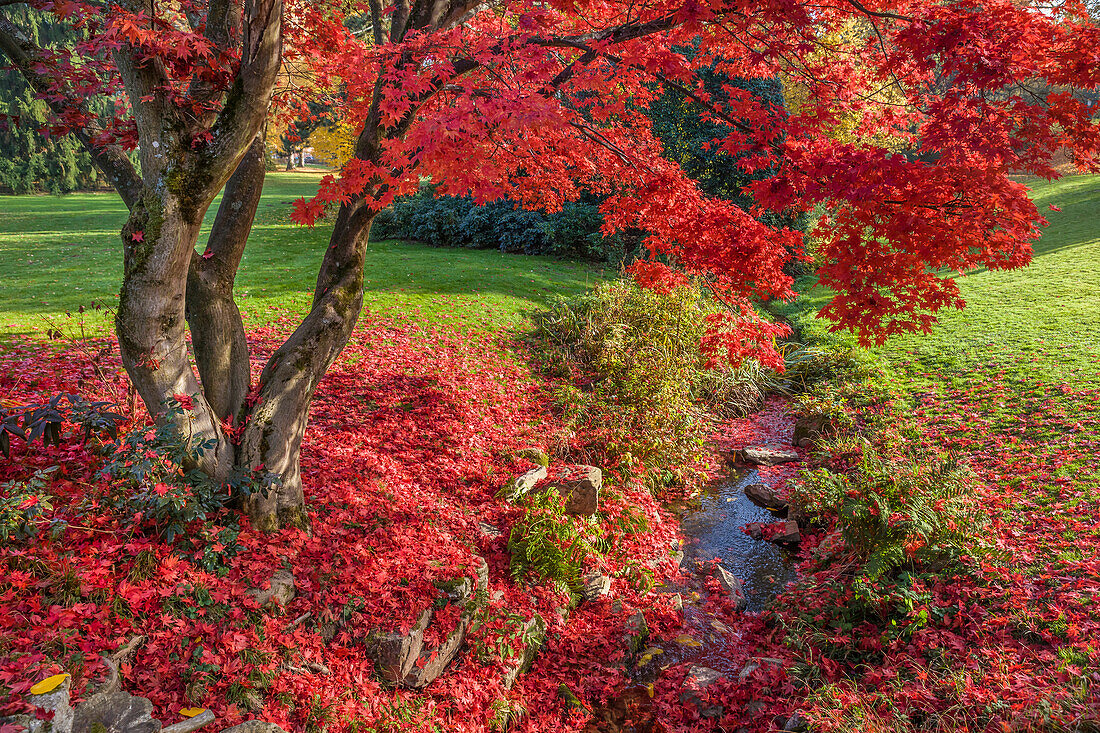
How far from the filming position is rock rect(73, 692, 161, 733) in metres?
2.75

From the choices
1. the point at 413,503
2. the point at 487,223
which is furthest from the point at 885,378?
the point at 487,223

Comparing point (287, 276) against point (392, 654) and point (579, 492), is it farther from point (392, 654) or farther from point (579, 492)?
point (392, 654)

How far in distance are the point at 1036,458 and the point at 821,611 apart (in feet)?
12.3

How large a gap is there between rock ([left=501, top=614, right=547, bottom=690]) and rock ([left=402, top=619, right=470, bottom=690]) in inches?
18.1

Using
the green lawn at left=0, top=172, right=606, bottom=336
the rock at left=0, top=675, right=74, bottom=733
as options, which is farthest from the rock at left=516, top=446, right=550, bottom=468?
the rock at left=0, top=675, right=74, bottom=733

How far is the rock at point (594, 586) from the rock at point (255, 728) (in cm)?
315

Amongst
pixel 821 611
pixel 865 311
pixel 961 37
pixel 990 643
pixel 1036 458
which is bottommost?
pixel 821 611

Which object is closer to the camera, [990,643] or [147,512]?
[147,512]

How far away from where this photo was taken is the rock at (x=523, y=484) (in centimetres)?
634

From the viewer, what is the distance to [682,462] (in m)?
8.11

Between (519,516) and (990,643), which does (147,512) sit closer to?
(519,516)

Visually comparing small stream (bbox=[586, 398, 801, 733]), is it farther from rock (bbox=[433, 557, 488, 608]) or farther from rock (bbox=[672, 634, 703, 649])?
rock (bbox=[433, 557, 488, 608])

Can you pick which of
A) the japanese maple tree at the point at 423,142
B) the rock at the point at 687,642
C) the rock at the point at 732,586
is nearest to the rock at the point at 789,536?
the rock at the point at 732,586

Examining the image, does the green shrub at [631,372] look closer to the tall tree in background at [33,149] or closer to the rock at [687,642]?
the rock at [687,642]
